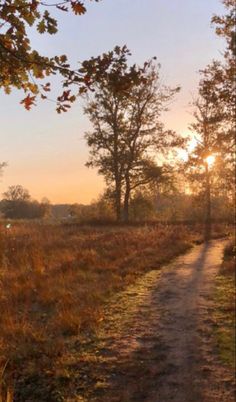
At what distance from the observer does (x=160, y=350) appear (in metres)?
7.61

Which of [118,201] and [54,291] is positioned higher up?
[118,201]

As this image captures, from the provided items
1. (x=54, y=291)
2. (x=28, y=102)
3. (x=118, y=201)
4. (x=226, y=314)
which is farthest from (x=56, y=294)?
(x=118, y=201)

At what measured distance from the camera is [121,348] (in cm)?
775

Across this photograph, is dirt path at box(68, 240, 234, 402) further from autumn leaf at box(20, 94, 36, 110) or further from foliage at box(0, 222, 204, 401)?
autumn leaf at box(20, 94, 36, 110)

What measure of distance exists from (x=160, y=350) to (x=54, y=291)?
408 centimetres

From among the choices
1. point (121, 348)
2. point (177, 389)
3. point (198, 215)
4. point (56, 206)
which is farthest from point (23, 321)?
point (56, 206)

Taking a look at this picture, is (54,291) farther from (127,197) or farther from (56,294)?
(127,197)

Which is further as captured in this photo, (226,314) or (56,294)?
(56,294)

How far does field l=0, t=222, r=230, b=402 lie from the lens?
22.5 ft

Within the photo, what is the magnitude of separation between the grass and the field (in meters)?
2.18

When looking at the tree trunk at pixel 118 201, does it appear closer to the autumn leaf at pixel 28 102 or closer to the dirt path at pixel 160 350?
the dirt path at pixel 160 350

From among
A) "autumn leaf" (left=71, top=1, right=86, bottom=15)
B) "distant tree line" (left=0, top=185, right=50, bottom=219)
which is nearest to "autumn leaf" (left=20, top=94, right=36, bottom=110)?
"autumn leaf" (left=71, top=1, right=86, bottom=15)

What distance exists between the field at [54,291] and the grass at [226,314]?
2.18 m

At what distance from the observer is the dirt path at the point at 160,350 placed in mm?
6301
